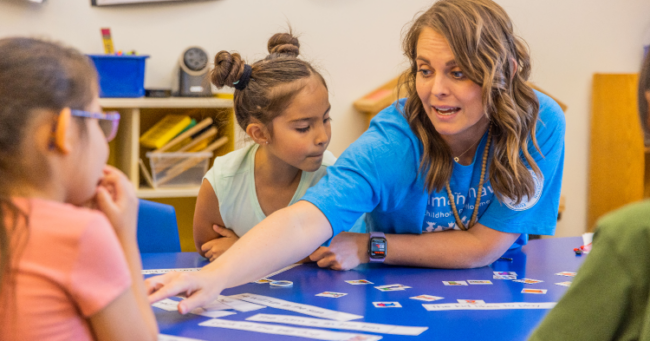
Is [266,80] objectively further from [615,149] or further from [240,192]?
[615,149]

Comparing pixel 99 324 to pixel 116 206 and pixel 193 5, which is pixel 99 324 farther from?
pixel 193 5

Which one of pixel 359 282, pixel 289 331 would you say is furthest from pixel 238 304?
pixel 359 282

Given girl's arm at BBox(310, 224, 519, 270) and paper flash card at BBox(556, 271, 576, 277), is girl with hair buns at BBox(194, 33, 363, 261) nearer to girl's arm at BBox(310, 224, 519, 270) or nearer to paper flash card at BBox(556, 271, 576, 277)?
girl's arm at BBox(310, 224, 519, 270)

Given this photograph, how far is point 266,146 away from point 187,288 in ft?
2.36

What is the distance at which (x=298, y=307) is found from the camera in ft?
3.46

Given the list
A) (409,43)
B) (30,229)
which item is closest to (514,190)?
(409,43)

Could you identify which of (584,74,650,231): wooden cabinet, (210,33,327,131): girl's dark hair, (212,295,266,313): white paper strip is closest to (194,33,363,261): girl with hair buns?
(210,33,327,131): girl's dark hair

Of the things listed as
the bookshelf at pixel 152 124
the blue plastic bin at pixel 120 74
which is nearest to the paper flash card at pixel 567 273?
the bookshelf at pixel 152 124

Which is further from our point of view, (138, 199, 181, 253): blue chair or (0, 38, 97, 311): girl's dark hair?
(138, 199, 181, 253): blue chair

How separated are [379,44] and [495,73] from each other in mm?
1881

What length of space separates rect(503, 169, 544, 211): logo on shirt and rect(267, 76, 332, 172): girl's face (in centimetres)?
50

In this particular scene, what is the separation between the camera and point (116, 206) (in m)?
0.75

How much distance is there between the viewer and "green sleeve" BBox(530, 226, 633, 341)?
480mm

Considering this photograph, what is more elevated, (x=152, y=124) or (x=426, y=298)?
(x=152, y=124)
